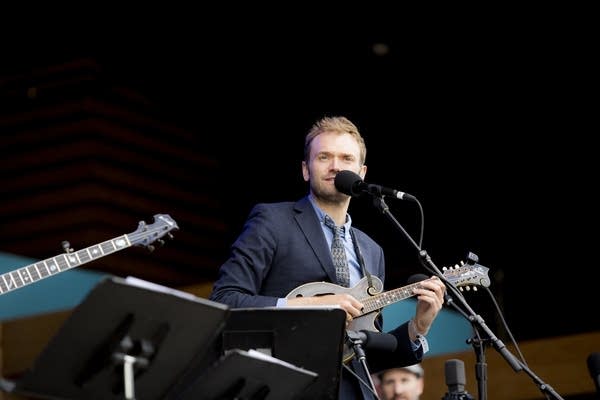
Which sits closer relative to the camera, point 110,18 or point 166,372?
point 166,372

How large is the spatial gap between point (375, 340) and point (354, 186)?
1.93 feet

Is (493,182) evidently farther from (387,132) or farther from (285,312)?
(285,312)

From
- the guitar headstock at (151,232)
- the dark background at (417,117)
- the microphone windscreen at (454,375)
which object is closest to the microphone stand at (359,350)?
the microphone windscreen at (454,375)

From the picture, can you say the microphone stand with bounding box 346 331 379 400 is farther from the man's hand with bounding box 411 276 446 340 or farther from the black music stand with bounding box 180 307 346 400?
the man's hand with bounding box 411 276 446 340

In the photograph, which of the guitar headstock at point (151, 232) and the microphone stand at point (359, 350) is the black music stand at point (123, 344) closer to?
the microphone stand at point (359, 350)

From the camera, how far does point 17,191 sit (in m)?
8.29

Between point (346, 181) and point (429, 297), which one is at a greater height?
point (346, 181)

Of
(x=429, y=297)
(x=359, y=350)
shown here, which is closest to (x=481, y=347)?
(x=429, y=297)

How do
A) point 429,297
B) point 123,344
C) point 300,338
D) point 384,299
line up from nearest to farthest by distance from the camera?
point 123,344, point 300,338, point 429,297, point 384,299

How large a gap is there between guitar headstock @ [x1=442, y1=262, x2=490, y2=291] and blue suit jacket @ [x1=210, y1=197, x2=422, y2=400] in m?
0.26

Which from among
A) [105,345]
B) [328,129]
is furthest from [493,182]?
[105,345]

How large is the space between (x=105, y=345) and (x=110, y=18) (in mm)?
5713

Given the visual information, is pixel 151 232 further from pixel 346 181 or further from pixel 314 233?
pixel 346 181

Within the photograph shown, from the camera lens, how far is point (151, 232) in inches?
169
